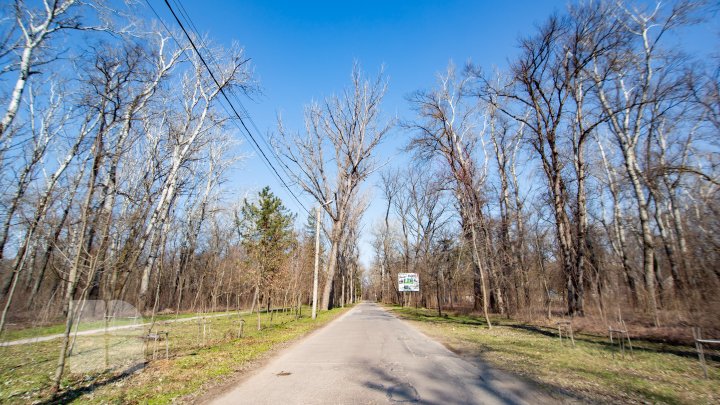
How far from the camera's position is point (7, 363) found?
8.37 metres

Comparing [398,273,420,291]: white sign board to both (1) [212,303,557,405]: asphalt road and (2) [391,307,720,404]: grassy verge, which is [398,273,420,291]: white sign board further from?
(1) [212,303,557,405]: asphalt road

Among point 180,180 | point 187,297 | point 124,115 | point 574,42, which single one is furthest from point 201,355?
point 187,297

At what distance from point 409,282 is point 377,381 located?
3831cm

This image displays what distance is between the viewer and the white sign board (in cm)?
4225

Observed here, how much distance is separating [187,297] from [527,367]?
41148mm

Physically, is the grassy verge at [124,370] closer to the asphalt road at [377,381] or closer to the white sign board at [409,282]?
the asphalt road at [377,381]

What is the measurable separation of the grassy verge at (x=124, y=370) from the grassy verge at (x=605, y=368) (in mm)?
5952

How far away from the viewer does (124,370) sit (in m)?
7.50

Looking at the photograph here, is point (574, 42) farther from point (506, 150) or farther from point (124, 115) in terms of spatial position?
point (124, 115)

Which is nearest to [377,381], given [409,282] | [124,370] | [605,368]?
[605,368]

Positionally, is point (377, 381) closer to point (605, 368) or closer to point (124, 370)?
point (605, 368)

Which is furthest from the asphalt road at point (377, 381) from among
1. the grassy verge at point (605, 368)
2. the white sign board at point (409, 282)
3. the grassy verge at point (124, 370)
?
the white sign board at point (409, 282)

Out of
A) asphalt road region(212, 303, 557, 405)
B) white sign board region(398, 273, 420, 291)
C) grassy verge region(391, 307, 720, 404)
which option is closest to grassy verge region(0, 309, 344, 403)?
asphalt road region(212, 303, 557, 405)

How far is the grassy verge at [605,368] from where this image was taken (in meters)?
5.27
